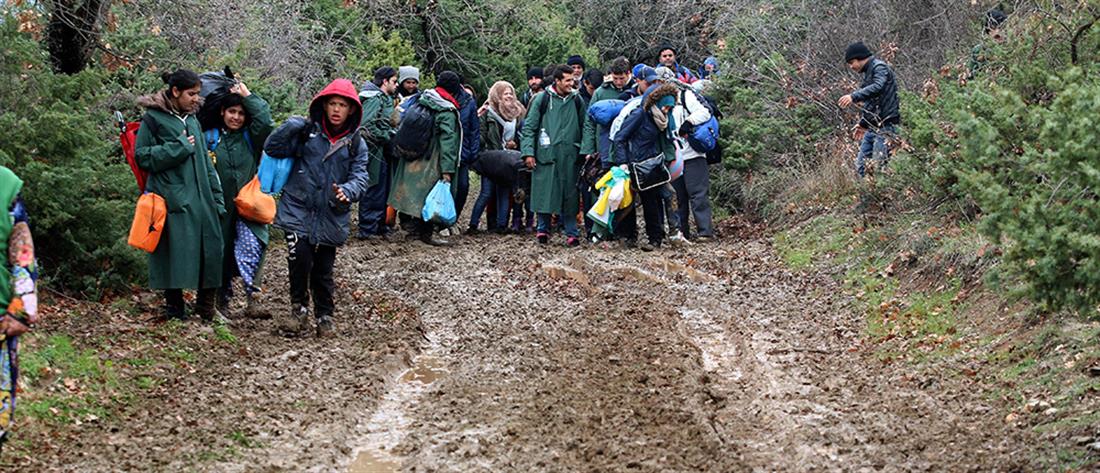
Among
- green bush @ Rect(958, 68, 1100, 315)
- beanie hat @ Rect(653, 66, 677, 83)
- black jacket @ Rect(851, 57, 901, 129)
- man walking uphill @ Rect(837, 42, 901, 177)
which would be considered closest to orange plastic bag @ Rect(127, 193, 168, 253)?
green bush @ Rect(958, 68, 1100, 315)

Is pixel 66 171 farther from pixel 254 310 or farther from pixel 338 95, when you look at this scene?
pixel 338 95

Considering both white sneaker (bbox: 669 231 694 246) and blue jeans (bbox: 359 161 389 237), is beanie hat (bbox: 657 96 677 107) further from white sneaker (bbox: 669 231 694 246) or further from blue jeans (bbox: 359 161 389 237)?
blue jeans (bbox: 359 161 389 237)

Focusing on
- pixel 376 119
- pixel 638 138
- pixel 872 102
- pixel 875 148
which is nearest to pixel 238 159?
pixel 376 119

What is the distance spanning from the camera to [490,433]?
695 centimetres

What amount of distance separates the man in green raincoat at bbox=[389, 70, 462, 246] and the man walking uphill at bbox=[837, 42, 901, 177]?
4300 mm

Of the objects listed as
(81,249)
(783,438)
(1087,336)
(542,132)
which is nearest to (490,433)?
(783,438)

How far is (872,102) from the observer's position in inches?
545

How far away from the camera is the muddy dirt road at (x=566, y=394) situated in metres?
6.49

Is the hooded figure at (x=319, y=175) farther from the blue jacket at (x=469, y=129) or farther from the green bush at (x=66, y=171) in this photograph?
the blue jacket at (x=469, y=129)

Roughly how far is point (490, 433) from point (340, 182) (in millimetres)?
2979

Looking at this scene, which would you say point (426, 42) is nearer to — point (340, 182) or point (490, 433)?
point (340, 182)

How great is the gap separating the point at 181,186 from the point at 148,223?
372 mm

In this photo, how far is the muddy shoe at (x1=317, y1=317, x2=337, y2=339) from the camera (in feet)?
31.2

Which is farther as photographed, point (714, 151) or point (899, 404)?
point (714, 151)
